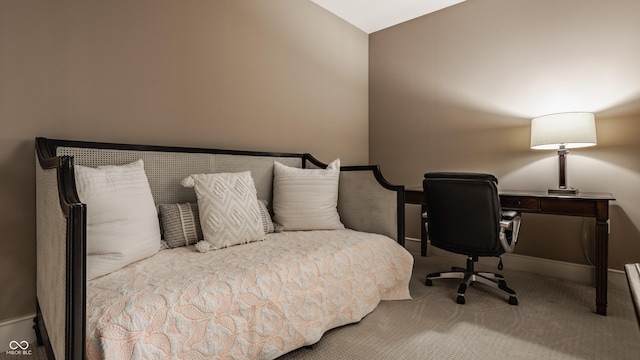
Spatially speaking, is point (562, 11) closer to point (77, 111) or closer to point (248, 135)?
point (248, 135)

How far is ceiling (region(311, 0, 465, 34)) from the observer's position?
10.3 ft

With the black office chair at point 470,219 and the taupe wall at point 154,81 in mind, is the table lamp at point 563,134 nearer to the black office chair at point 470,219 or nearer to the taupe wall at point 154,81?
the black office chair at point 470,219

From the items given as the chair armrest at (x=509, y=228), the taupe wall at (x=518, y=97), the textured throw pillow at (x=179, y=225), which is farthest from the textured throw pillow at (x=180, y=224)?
the taupe wall at (x=518, y=97)

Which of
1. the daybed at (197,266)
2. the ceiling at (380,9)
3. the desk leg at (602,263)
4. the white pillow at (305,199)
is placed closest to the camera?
the daybed at (197,266)

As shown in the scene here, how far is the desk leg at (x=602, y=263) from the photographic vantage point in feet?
6.38

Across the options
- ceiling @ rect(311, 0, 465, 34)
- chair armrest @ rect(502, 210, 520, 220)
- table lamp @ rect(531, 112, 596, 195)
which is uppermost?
ceiling @ rect(311, 0, 465, 34)

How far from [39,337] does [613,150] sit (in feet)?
12.5

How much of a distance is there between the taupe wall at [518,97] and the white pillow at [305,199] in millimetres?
1429

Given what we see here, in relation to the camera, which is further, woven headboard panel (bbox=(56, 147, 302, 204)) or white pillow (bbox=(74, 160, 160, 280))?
woven headboard panel (bbox=(56, 147, 302, 204))

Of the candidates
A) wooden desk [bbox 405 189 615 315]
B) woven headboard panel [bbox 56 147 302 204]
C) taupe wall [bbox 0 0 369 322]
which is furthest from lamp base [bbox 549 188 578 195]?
woven headboard panel [bbox 56 147 302 204]

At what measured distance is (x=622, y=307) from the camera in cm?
207

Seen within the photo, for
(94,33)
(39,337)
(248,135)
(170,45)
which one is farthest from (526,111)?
(39,337)

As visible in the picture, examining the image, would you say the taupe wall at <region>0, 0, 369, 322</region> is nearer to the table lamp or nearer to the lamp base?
the table lamp

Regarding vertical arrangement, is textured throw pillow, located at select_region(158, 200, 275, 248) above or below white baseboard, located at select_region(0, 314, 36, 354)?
above
